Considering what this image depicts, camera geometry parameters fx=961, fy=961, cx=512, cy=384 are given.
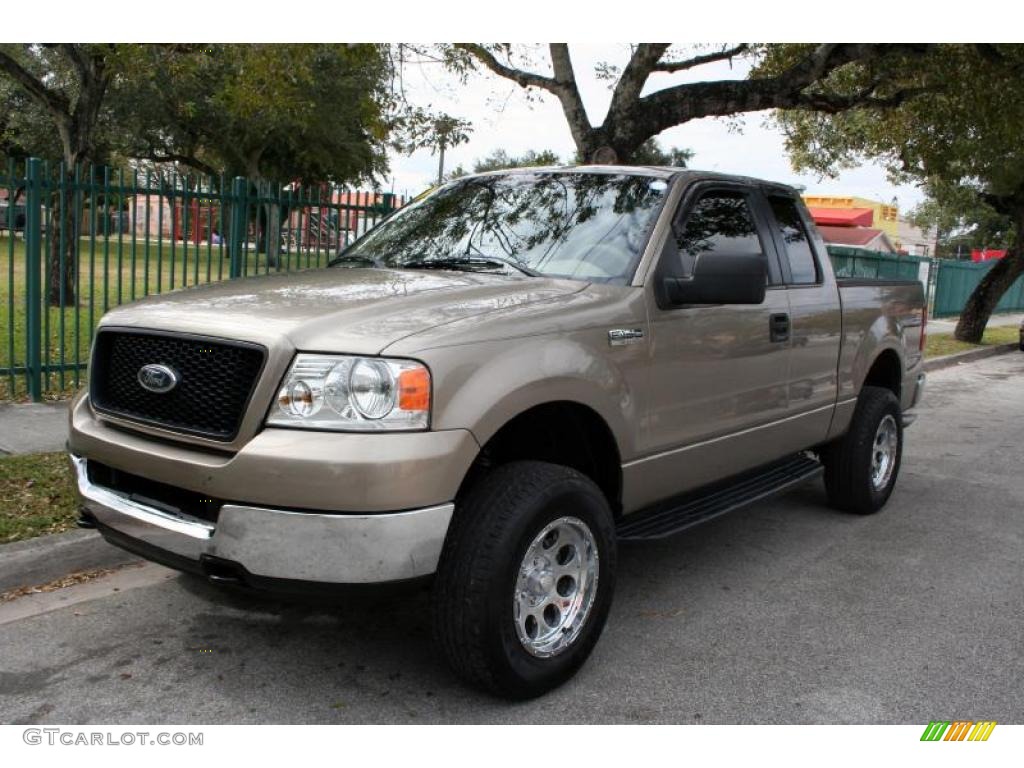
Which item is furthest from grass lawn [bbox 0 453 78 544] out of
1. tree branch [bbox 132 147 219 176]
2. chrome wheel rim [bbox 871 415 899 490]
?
tree branch [bbox 132 147 219 176]

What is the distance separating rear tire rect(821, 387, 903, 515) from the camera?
19.2 feet

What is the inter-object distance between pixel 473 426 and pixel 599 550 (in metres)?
0.79

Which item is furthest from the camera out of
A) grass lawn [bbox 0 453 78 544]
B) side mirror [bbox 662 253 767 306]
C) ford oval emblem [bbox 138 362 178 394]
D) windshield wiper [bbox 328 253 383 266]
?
grass lawn [bbox 0 453 78 544]

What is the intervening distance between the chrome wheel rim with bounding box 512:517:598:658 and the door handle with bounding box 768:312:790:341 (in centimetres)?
Answer: 171

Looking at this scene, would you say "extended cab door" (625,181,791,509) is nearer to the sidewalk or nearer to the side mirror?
the side mirror

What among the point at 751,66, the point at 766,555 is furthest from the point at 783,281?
the point at 751,66

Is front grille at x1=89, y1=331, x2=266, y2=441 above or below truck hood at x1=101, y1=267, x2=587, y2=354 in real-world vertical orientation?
below

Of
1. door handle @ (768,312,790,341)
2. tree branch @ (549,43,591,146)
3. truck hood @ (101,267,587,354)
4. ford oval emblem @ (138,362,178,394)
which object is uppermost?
tree branch @ (549,43,591,146)

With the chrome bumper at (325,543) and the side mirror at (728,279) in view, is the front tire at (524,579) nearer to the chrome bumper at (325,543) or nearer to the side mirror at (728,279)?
the chrome bumper at (325,543)

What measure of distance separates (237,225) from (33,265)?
1.74 m

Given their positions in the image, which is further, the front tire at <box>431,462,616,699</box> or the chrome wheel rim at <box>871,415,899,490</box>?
the chrome wheel rim at <box>871,415,899,490</box>

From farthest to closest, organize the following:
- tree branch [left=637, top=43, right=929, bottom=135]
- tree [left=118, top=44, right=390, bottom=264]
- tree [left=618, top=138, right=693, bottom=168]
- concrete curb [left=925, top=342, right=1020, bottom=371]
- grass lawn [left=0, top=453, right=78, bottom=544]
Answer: tree [left=618, top=138, right=693, bottom=168] < concrete curb [left=925, top=342, right=1020, bottom=371] < tree branch [left=637, top=43, right=929, bottom=135] < tree [left=118, top=44, right=390, bottom=264] < grass lawn [left=0, top=453, right=78, bottom=544]

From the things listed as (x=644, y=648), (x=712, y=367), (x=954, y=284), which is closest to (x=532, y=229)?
(x=712, y=367)
